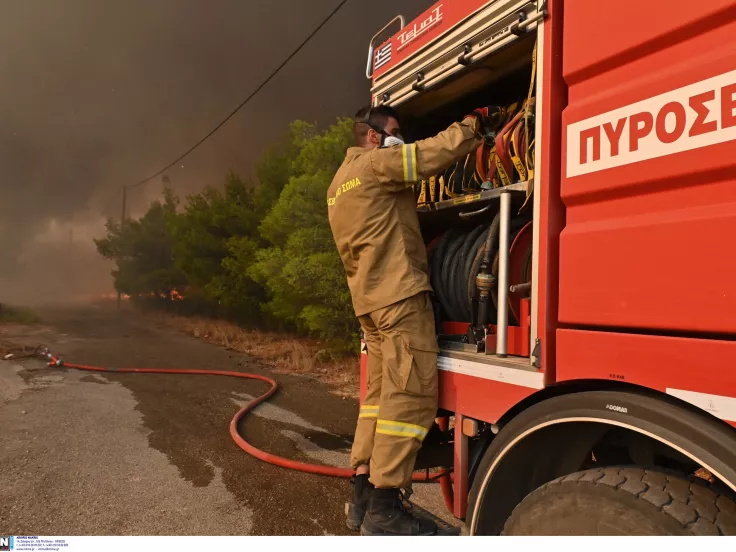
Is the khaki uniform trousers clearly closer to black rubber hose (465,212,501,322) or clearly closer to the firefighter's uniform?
the firefighter's uniform

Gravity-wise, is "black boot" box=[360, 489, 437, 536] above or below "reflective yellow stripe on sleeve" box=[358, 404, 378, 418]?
below

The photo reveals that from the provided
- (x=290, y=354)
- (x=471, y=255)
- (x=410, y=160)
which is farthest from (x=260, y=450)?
(x=290, y=354)

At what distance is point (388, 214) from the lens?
2.41m

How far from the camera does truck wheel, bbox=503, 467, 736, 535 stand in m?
1.32

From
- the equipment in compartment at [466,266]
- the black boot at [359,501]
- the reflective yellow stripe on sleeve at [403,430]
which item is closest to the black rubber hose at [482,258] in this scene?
the equipment in compartment at [466,266]

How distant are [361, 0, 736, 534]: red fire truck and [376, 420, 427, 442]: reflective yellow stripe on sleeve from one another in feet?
0.55

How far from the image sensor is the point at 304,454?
443 cm

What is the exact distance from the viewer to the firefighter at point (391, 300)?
86.3 inches

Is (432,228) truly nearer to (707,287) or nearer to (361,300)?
(361,300)

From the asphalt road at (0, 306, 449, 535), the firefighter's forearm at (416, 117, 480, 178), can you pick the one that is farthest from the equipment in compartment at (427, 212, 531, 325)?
the asphalt road at (0, 306, 449, 535)

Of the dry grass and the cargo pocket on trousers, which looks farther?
the dry grass

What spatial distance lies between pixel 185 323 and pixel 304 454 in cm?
1579

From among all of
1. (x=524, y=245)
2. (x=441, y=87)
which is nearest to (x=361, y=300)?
(x=524, y=245)

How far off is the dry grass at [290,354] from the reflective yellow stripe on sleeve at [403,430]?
16.6 ft
